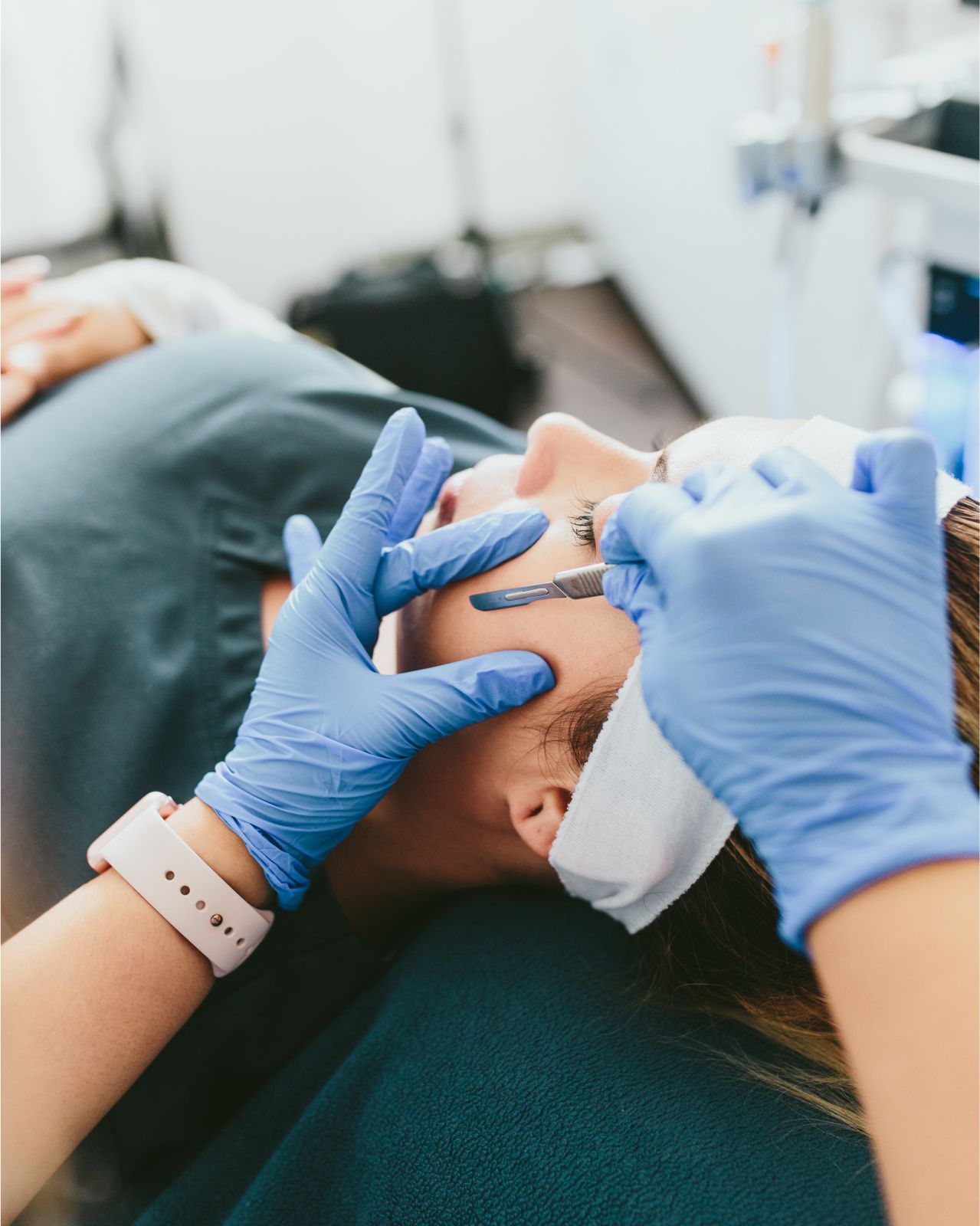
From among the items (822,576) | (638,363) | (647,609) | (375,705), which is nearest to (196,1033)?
(375,705)

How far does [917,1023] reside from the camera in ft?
1.62

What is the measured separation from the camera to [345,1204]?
2.60ft

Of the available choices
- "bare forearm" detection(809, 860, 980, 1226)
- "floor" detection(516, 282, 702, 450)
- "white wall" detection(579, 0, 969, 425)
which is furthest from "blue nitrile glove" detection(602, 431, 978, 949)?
"floor" detection(516, 282, 702, 450)

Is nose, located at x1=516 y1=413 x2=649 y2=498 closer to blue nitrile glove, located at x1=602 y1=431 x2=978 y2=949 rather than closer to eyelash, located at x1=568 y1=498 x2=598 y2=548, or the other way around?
eyelash, located at x1=568 y1=498 x2=598 y2=548

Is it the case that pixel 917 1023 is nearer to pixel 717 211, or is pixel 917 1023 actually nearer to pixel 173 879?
pixel 173 879

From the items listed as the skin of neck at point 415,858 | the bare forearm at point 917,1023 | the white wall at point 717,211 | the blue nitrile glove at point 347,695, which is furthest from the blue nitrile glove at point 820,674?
the white wall at point 717,211

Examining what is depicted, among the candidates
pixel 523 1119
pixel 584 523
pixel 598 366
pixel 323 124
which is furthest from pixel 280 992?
pixel 323 124

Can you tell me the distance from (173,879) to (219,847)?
0.05 meters

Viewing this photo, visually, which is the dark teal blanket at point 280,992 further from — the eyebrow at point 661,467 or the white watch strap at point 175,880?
the eyebrow at point 661,467

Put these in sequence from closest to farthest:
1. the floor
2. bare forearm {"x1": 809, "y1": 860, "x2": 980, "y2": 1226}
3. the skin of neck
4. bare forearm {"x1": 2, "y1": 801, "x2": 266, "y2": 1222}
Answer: bare forearm {"x1": 809, "y1": 860, "x2": 980, "y2": 1226} < bare forearm {"x1": 2, "y1": 801, "x2": 266, "y2": 1222} < the skin of neck < the floor

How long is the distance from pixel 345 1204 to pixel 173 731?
1.66 ft

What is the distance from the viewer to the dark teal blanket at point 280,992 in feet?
2.51

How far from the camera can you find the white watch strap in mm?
780

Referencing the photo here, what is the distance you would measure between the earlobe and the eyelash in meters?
0.24
